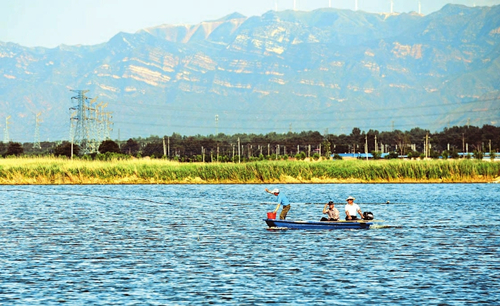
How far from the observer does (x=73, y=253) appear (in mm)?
37000

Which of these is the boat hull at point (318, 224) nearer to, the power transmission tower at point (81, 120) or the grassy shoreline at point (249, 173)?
the grassy shoreline at point (249, 173)

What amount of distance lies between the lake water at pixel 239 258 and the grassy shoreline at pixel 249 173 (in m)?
24.1

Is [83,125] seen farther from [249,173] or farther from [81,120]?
[249,173]

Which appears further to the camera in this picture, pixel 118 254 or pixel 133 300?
pixel 118 254

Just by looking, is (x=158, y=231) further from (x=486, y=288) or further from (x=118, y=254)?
(x=486, y=288)

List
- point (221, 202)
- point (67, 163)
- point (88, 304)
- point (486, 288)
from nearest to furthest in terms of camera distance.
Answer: point (88, 304) → point (486, 288) → point (221, 202) → point (67, 163)

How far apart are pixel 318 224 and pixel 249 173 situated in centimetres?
4651

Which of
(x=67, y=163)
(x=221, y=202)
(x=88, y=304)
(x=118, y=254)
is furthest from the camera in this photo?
(x=67, y=163)

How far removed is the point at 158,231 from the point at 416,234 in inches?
573

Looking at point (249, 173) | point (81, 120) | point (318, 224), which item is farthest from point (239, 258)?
point (81, 120)

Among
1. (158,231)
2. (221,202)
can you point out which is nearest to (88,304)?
(158,231)

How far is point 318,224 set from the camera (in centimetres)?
4228

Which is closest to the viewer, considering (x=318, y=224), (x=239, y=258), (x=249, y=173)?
(x=239, y=258)

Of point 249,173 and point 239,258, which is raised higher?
point 249,173
